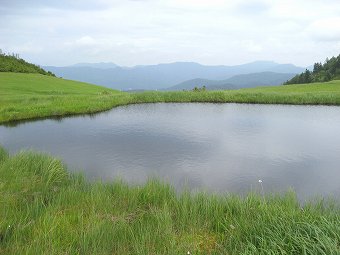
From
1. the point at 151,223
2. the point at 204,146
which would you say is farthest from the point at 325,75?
the point at 151,223

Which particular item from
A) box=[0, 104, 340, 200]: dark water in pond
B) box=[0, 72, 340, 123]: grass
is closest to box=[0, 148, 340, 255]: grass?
box=[0, 104, 340, 200]: dark water in pond

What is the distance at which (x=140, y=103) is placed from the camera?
36094mm

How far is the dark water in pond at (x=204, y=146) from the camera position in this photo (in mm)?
13656

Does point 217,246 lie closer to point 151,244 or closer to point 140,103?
point 151,244

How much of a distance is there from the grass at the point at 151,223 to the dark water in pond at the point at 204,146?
2.57 m

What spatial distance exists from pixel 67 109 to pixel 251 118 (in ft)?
54.3

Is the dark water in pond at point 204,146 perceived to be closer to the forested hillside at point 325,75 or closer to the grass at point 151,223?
the grass at point 151,223

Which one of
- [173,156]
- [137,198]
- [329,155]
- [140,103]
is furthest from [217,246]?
[140,103]

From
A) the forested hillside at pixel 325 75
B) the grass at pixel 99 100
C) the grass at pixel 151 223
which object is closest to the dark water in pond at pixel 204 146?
the grass at pixel 99 100

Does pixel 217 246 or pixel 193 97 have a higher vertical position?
pixel 193 97

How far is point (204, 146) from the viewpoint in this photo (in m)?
18.6

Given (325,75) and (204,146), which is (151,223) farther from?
(325,75)

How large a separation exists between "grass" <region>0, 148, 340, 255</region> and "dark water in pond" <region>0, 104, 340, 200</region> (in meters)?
2.57

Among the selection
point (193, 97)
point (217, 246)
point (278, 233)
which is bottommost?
point (217, 246)
